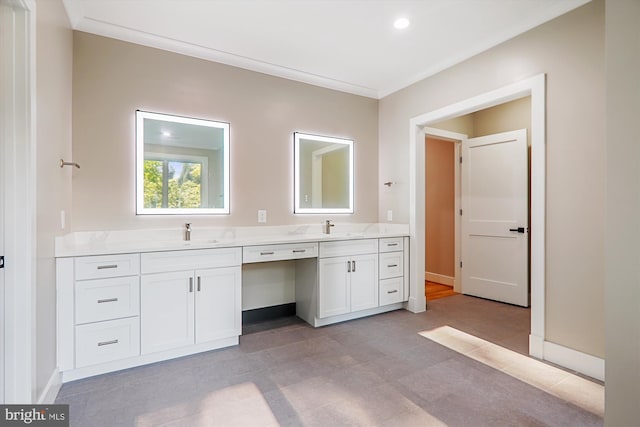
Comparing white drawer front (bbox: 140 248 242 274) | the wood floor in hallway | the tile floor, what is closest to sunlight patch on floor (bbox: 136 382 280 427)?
the tile floor

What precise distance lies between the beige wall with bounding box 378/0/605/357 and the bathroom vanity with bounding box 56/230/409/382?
1665 mm

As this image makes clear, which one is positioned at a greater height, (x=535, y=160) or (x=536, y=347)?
(x=535, y=160)

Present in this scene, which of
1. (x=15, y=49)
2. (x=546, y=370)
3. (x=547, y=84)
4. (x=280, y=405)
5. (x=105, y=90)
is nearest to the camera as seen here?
(x=15, y=49)

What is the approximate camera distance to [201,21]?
2547mm

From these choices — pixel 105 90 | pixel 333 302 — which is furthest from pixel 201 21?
pixel 333 302

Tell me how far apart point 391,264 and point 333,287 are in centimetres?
80

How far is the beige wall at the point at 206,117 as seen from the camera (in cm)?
257

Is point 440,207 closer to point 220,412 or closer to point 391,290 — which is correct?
point 391,290

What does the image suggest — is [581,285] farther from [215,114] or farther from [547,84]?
[215,114]

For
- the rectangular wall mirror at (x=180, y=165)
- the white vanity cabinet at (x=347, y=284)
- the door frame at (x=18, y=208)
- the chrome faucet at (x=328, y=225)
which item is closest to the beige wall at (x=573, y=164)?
the white vanity cabinet at (x=347, y=284)

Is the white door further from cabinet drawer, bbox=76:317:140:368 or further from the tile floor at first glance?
cabinet drawer, bbox=76:317:140:368

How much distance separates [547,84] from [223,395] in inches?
127

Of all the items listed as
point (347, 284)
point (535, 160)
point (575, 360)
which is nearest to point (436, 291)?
point (347, 284)

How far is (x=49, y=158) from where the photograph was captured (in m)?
1.90
